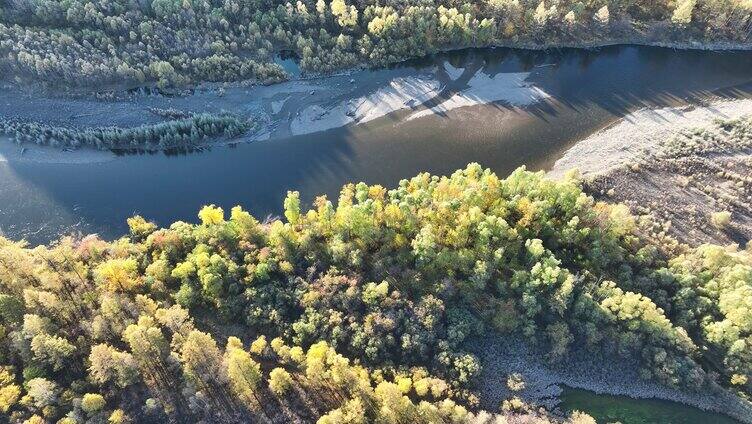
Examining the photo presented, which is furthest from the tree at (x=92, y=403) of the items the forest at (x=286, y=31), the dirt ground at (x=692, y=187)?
the dirt ground at (x=692, y=187)

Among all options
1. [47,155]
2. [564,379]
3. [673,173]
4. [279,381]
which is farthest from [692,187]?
[47,155]

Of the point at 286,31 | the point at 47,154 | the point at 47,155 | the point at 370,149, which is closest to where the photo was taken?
the point at 47,155

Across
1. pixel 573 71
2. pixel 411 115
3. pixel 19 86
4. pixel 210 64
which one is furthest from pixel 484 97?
pixel 19 86

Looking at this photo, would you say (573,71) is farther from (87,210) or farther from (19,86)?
(19,86)

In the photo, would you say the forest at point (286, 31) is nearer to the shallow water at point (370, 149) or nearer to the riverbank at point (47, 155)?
the shallow water at point (370, 149)

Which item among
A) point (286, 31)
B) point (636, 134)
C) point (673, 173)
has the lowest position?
point (673, 173)

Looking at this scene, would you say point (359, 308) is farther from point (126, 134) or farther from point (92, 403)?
point (126, 134)
